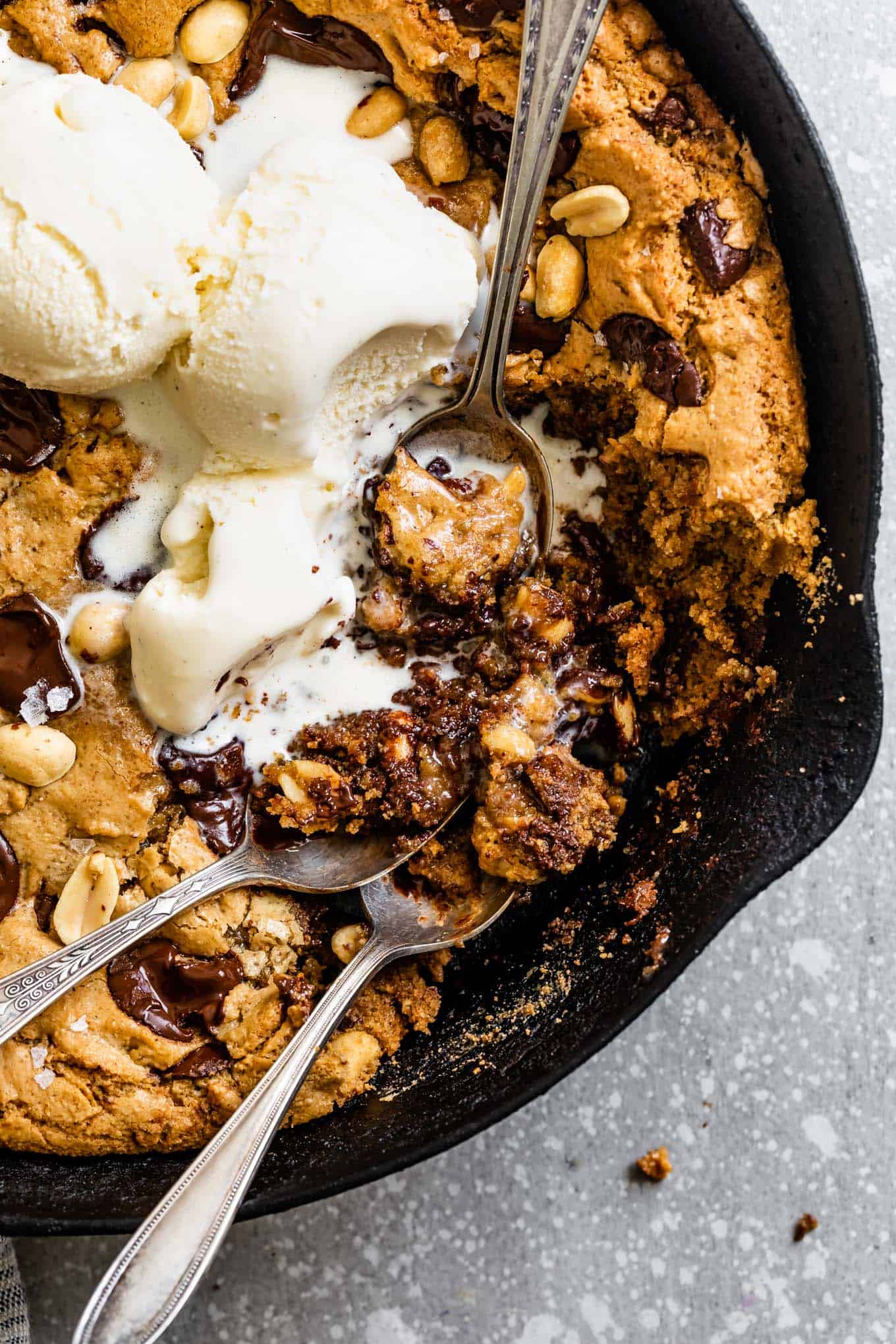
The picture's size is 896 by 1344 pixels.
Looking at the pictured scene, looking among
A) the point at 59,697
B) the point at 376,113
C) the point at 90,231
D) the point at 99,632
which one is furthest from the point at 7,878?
the point at 376,113

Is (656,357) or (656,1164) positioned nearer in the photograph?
(656,357)

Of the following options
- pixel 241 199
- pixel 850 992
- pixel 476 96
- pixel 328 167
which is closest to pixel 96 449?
pixel 241 199

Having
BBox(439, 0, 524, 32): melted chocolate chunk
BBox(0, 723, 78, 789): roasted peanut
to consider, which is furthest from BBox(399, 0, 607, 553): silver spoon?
BBox(0, 723, 78, 789): roasted peanut

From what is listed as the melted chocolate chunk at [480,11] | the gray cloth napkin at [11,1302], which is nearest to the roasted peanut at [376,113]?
the melted chocolate chunk at [480,11]

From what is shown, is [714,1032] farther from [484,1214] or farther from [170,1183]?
[170,1183]

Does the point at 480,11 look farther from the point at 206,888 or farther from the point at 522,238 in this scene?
the point at 206,888

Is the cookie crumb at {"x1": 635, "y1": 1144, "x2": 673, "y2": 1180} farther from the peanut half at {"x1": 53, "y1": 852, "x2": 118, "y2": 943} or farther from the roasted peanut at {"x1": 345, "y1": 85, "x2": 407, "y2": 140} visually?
the roasted peanut at {"x1": 345, "y1": 85, "x2": 407, "y2": 140}
